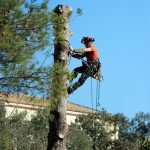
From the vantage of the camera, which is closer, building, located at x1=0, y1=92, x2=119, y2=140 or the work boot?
the work boot

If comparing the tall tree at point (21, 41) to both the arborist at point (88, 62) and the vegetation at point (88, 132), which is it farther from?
the vegetation at point (88, 132)

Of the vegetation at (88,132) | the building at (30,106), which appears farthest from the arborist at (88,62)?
the vegetation at (88,132)

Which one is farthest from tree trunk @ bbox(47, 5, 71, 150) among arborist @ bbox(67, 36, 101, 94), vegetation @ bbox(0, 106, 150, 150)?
vegetation @ bbox(0, 106, 150, 150)

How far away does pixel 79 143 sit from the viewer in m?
32.5

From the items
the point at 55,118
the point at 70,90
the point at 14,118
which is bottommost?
the point at 55,118

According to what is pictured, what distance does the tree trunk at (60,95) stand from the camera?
28.0 ft

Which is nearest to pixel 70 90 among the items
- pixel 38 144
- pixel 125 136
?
pixel 38 144

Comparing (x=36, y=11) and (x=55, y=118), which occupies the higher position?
(x=36, y=11)

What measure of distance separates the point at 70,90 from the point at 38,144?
65.9 ft

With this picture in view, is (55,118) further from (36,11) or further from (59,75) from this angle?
(36,11)

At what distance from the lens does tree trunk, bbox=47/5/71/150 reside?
8523 millimetres

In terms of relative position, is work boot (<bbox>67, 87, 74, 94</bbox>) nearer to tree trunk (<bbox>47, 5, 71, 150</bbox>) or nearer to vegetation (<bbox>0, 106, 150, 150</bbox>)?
tree trunk (<bbox>47, 5, 71, 150</bbox>)

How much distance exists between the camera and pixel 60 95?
8953 millimetres

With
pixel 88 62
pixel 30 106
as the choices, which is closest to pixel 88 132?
pixel 30 106
